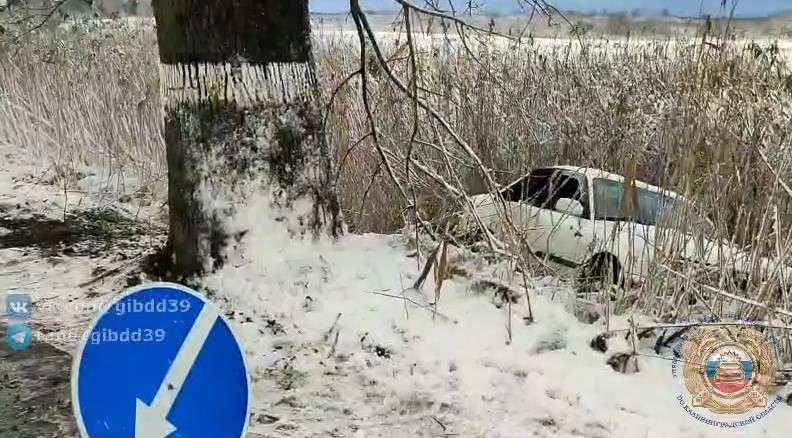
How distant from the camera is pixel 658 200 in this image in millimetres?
3977

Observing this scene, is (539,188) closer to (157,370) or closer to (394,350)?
(394,350)

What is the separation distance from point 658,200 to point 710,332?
35.5 inches

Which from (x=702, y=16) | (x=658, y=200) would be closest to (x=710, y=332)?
(x=658, y=200)

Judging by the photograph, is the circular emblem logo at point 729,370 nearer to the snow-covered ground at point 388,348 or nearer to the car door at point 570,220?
the snow-covered ground at point 388,348

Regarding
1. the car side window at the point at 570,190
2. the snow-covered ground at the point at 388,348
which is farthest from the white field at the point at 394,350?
the car side window at the point at 570,190

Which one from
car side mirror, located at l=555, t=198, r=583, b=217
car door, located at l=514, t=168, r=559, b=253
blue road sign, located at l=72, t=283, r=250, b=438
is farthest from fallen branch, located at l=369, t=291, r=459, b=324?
blue road sign, located at l=72, t=283, r=250, b=438

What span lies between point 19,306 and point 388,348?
1.91 meters

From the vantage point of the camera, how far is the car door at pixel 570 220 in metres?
4.71

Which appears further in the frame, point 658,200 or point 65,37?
point 65,37

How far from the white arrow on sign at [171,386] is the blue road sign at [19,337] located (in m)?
2.22

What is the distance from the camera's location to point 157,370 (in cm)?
148

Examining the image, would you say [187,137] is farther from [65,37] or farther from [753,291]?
[65,37]

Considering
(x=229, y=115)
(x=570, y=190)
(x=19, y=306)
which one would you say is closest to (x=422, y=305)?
(x=229, y=115)

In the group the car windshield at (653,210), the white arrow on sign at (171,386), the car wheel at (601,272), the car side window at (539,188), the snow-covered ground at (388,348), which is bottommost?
the snow-covered ground at (388,348)
